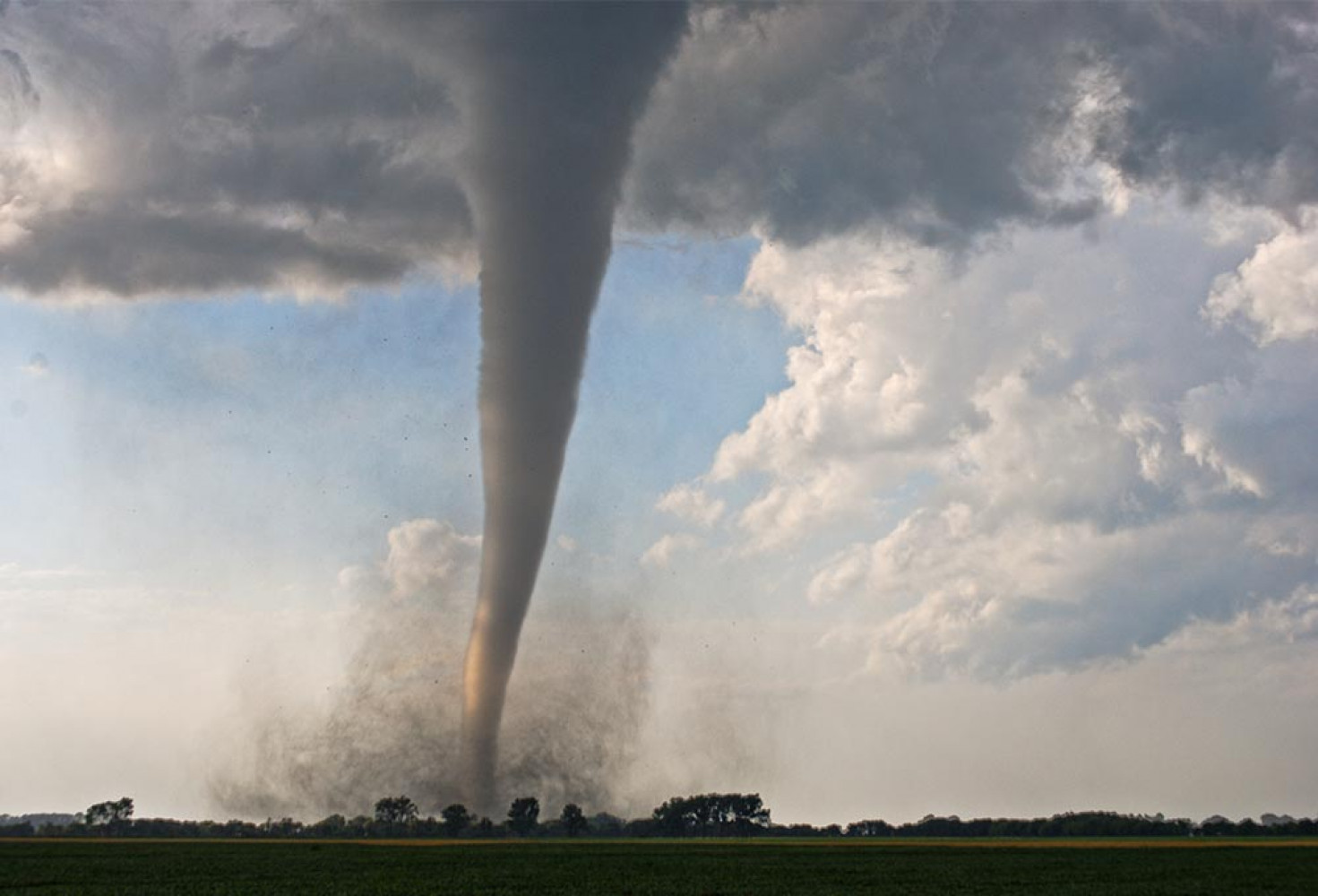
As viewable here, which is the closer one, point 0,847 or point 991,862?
point 991,862

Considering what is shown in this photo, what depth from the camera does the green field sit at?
178 feet

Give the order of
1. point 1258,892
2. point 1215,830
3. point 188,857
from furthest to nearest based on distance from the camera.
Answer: point 1215,830 < point 188,857 < point 1258,892

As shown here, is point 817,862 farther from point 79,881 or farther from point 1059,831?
point 1059,831

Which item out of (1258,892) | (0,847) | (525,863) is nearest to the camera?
(1258,892)

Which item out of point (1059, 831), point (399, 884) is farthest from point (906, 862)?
point (1059, 831)

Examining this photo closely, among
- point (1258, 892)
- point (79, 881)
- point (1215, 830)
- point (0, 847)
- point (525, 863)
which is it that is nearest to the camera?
point (1258, 892)

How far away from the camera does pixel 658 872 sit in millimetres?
66312

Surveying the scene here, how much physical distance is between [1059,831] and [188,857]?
160 meters

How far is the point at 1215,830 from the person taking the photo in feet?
625

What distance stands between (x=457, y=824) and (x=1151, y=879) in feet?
519

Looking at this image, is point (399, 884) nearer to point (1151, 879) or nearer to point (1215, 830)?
point (1151, 879)

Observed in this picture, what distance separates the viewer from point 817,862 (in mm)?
78625

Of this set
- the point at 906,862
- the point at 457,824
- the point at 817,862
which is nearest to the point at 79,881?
the point at 817,862

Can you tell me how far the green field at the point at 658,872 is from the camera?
54.2 m
